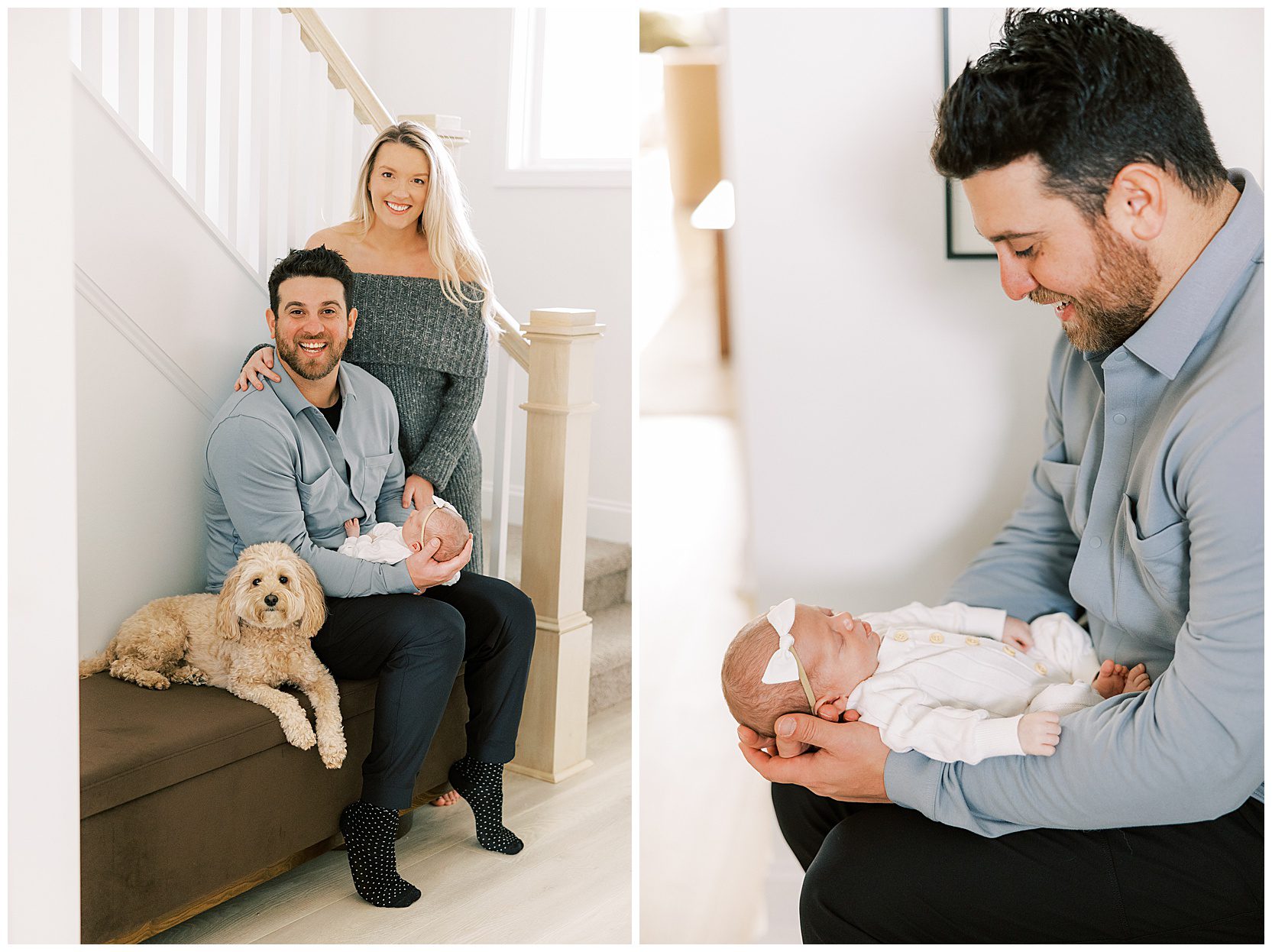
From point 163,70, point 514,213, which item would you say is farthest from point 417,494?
point 514,213

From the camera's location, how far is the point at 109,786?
159cm

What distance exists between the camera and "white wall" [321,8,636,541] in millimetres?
3367

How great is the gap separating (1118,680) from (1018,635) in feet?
0.68

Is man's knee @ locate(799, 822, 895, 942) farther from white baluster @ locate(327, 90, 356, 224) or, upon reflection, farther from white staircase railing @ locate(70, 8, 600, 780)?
white baluster @ locate(327, 90, 356, 224)

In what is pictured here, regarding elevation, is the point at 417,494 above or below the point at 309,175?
below

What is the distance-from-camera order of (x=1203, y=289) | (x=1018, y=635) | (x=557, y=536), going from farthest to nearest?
1. (x=557, y=536)
2. (x=1018, y=635)
3. (x=1203, y=289)

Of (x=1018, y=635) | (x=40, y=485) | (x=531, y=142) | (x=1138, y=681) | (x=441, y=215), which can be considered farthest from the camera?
(x=531, y=142)

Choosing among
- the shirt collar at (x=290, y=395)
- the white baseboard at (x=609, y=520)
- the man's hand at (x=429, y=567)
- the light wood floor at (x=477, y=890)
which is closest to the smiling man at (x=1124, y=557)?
the light wood floor at (x=477, y=890)

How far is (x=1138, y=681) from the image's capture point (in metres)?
1.33

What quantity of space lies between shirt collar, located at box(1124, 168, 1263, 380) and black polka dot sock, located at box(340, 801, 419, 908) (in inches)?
60.0

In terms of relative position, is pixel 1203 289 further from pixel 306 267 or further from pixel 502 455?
pixel 502 455

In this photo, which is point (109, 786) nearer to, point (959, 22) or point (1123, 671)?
point (1123, 671)

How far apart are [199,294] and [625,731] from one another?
1551 millimetres

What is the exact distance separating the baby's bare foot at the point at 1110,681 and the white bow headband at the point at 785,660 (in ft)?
1.24
